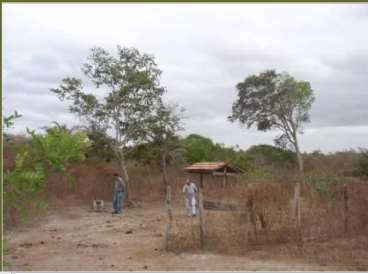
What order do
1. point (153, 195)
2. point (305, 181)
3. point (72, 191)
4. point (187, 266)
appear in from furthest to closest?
1. point (153, 195)
2. point (72, 191)
3. point (305, 181)
4. point (187, 266)

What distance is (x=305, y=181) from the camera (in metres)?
17.7

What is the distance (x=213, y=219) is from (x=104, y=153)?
9.40 m

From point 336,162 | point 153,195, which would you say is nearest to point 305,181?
point 153,195

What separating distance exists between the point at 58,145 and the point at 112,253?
18.5ft

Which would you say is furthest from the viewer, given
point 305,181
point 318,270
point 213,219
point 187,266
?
point 305,181

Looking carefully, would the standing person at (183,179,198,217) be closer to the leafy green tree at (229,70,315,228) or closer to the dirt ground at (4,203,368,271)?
the dirt ground at (4,203,368,271)

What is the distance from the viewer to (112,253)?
357 inches

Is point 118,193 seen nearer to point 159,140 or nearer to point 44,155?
point 159,140

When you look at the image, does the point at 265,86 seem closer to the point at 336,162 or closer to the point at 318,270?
the point at 336,162

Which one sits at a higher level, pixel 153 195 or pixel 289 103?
pixel 289 103

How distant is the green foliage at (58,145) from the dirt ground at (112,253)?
2659 mm

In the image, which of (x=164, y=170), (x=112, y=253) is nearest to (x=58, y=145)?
(x=112, y=253)

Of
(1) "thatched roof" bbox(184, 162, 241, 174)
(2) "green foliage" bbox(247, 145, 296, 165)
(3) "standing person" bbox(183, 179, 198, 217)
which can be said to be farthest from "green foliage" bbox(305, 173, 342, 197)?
(2) "green foliage" bbox(247, 145, 296, 165)

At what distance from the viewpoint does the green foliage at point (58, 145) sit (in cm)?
385
